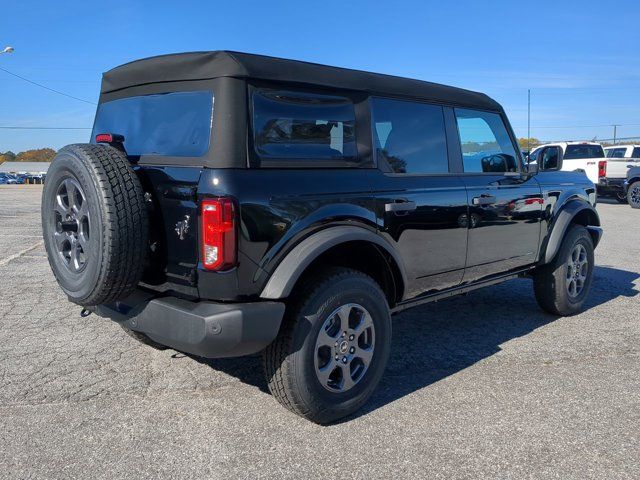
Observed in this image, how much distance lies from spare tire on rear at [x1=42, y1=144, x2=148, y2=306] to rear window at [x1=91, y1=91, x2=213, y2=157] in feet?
0.98

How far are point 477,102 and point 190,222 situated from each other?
2.73m

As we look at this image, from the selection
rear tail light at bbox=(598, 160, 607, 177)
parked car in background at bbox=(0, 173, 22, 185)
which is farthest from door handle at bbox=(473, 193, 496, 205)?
parked car in background at bbox=(0, 173, 22, 185)

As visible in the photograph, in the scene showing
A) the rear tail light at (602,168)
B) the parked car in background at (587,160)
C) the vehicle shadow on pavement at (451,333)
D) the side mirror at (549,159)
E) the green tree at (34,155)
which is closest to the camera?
the vehicle shadow on pavement at (451,333)

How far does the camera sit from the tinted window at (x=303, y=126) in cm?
288

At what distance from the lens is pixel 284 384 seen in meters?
2.96

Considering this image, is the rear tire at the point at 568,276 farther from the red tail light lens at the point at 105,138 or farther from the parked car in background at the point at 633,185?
the parked car in background at the point at 633,185

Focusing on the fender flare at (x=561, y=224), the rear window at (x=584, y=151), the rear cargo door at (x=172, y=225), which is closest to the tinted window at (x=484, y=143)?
the fender flare at (x=561, y=224)

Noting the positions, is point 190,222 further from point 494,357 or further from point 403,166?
point 494,357

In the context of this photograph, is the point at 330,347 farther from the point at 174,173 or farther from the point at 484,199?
the point at 484,199

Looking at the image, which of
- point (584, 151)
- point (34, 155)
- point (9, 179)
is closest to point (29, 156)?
point (34, 155)

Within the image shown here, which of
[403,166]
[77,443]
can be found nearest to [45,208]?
[77,443]

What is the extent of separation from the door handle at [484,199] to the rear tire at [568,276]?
1277 millimetres

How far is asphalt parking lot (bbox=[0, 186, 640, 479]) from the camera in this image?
2668 mm

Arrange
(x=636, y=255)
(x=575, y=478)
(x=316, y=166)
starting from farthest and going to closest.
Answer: (x=636, y=255)
(x=316, y=166)
(x=575, y=478)
